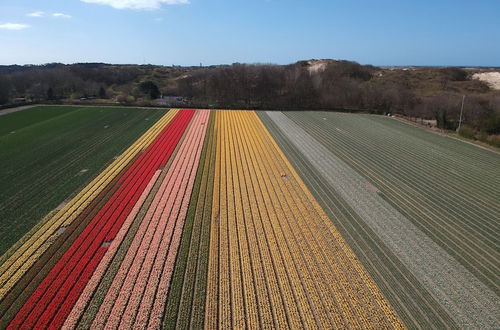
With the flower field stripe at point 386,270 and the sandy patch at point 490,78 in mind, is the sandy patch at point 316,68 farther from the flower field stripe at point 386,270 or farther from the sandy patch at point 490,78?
the flower field stripe at point 386,270

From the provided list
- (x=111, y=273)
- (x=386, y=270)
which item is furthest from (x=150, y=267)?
(x=386, y=270)

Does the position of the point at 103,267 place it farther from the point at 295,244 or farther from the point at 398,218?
the point at 398,218

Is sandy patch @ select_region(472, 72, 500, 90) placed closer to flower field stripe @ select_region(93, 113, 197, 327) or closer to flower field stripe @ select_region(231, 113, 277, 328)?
flower field stripe @ select_region(231, 113, 277, 328)

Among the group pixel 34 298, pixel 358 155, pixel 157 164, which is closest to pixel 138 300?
pixel 34 298

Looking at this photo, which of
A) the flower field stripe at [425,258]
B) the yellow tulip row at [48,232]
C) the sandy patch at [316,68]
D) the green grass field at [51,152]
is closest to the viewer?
the flower field stripe at [425,258]

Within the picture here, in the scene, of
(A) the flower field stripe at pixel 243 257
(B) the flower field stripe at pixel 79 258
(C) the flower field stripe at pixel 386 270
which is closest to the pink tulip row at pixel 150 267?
(B) the flower field stripe at pixel 79 258

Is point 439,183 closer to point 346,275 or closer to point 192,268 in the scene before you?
point 346,275
